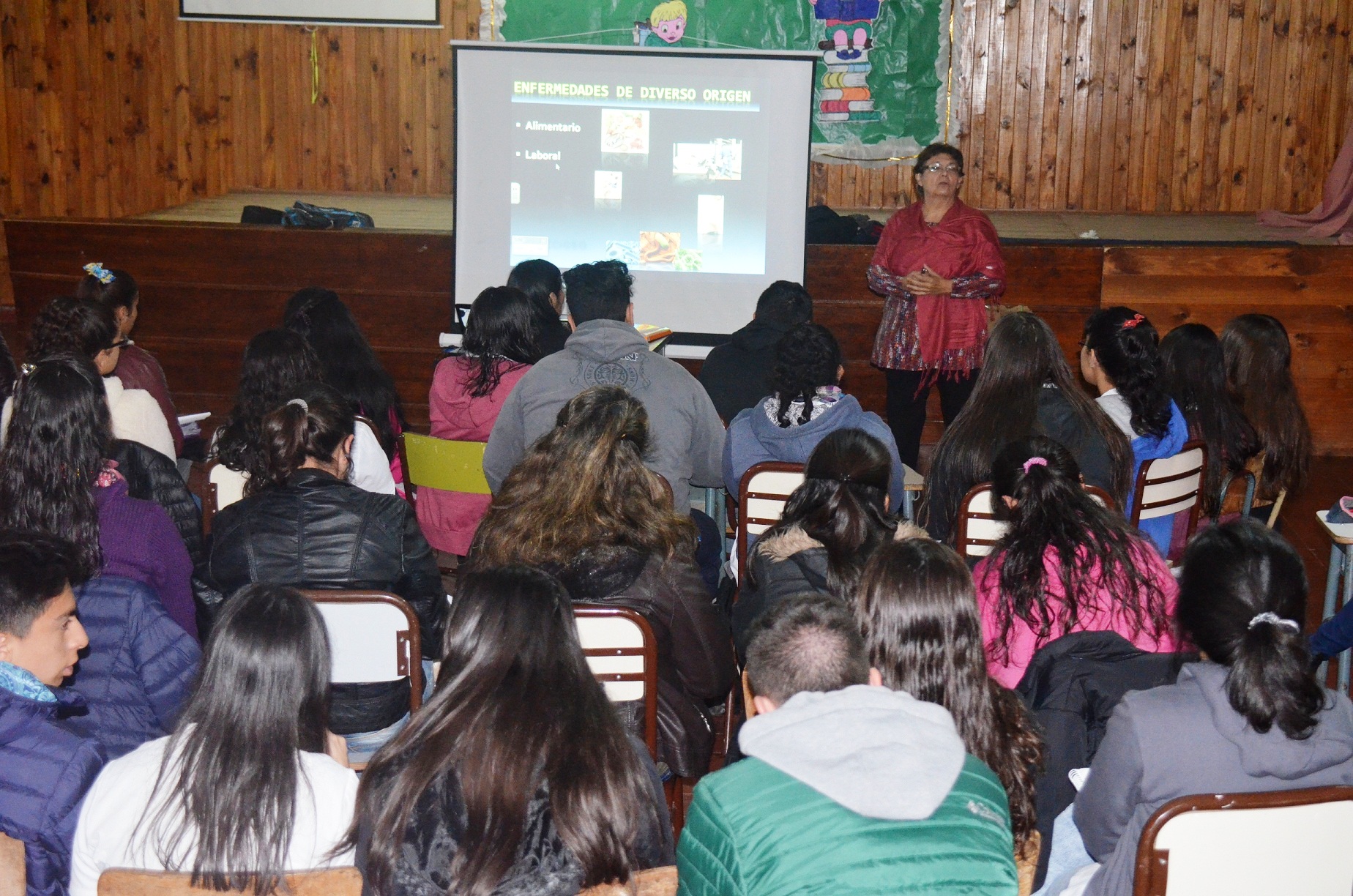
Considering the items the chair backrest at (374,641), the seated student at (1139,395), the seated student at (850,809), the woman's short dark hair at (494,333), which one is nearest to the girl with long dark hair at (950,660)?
the seated student at (850,809)

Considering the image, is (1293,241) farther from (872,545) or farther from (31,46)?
(31,46)

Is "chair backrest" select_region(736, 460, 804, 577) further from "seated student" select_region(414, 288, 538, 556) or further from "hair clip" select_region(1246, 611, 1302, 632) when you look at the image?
"hair clip" select_region(1246, 611, 1302, 632)

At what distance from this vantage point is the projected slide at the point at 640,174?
5691mm

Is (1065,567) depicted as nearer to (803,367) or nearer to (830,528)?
(830,528)

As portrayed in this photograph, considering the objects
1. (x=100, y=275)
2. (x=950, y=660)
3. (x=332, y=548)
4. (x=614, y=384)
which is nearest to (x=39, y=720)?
(x=332, y=548)

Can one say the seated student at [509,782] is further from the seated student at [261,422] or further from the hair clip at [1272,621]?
the seated student at [261,422]

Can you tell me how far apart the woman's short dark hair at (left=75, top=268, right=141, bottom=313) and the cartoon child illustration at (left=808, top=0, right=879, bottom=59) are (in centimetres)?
453

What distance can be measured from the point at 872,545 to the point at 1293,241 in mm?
4597

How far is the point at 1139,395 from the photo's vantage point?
3.45 metres

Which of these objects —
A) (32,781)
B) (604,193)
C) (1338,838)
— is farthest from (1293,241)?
(32,781)

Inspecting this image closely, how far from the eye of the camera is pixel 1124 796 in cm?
174

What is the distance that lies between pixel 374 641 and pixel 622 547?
20.0 inches

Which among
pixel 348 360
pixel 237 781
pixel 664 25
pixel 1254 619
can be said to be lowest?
pixel 237 781

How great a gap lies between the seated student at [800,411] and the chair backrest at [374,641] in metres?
1.25
